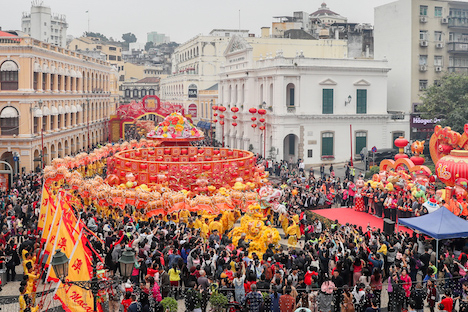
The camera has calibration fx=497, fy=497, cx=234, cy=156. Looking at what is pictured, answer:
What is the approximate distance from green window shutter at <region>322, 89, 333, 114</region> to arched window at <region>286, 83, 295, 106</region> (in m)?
2.59

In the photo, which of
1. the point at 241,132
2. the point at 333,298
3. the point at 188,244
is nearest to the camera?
the point at 333,298

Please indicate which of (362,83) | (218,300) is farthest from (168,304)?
(362,83)

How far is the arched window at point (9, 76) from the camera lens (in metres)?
35.0

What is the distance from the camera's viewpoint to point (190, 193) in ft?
81.1

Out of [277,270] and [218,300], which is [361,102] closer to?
[277,270]

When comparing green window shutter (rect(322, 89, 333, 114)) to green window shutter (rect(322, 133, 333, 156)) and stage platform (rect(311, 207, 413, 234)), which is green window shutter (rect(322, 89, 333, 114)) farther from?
stage platform (rect(311, 207, 413, 234))

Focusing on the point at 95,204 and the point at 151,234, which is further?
the point at 95,204

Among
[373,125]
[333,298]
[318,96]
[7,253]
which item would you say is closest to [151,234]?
[7,253]

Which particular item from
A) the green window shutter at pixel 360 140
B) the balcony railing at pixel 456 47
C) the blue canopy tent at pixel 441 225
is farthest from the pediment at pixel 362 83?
the blue canopy tent at pixel 441 225

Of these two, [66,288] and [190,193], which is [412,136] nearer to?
[190,193]

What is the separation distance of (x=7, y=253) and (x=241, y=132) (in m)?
36.6

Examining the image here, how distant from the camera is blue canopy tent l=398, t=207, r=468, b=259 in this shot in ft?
53.8

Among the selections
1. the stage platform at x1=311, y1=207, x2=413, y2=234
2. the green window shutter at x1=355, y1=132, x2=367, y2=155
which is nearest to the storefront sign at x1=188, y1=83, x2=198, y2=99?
the green window shutter at x1=355, y1=132, x2=367, y2=155

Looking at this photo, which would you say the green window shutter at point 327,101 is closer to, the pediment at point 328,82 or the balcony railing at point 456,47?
the pediment at point 328,82
